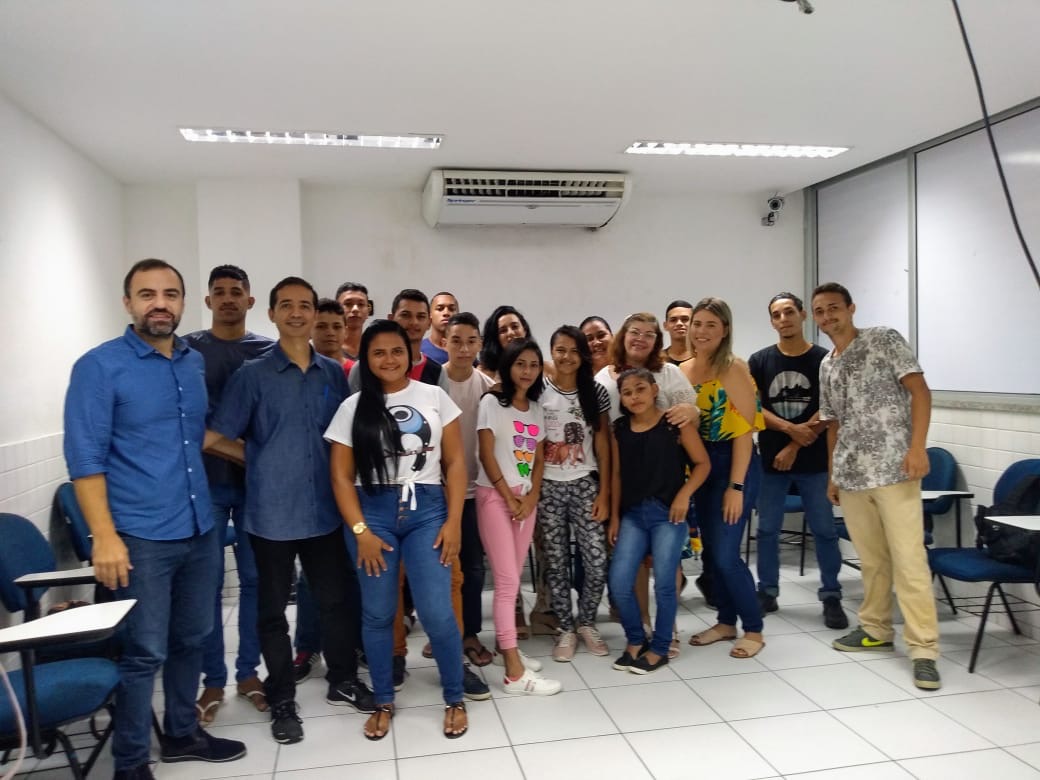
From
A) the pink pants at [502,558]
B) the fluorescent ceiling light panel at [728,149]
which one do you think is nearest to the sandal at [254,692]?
the pink pants at [502,558]

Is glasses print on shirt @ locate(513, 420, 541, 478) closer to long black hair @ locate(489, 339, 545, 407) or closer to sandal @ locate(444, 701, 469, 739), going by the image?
long black hair @ locate(489, 339, 545, 407)

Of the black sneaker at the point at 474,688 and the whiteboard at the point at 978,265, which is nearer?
the black sneaker at the point at 474,688

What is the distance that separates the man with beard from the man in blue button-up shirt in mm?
396

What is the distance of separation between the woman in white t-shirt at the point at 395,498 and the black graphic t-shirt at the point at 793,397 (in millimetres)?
2008

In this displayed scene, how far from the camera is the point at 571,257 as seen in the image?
18.4 feet

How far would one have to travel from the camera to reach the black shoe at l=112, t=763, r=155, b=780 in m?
2.29

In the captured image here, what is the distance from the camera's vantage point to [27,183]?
3.48m

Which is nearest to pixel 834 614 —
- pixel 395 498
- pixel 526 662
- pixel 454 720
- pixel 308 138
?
pixel 526 662

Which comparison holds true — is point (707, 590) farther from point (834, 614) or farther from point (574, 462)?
point (574, 462)

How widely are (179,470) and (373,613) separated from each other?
86cm

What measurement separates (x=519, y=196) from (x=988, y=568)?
136 inches

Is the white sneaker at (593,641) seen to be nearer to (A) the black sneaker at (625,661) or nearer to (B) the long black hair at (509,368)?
(A) the black sneaker at (625,661)

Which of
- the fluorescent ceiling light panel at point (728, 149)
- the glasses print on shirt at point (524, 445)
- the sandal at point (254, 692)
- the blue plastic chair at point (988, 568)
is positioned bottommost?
the sandal at point (254, 692)

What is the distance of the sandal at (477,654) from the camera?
3285 mm
